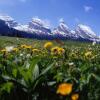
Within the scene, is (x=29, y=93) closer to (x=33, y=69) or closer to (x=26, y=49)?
(x=33, y=69)

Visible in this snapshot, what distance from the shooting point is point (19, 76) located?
15.6 feet

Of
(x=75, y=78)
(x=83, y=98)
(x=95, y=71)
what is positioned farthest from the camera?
(x=95, y=71)

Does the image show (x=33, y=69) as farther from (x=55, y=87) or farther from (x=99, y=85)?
(x=99, y=85)

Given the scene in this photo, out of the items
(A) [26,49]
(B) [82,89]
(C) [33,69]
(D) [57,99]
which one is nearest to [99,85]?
(B) [82,89]

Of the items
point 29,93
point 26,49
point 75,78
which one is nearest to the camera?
point 29,93

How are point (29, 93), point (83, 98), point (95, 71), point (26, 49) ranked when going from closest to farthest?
point (83, 98) → point (29, 93) → point (95, 71) → point (26, 49)

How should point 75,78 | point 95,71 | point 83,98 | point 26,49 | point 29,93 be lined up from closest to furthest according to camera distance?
point 83,98
point 29,93
point 75,78
point 95,71
point 26,49

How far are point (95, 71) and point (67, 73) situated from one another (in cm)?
51

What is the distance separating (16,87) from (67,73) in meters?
0.85

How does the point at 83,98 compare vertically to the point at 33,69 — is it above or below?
below

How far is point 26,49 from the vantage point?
855 cm

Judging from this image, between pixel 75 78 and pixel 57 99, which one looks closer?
pixel 57 99

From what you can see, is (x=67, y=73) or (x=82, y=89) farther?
(x=67, y=73)

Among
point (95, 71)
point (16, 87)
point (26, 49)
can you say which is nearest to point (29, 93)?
point (16, 87)
